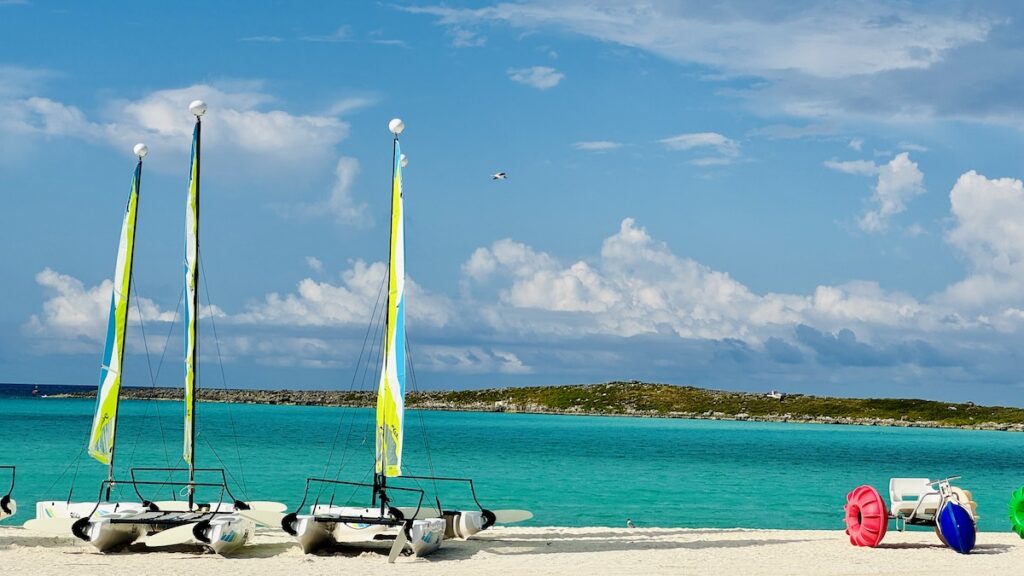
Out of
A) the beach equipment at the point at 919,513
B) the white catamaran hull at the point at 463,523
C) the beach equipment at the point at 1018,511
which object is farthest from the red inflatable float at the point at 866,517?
the white catamaran hull at the point at 463,523

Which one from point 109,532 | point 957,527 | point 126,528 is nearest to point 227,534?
point 126,528

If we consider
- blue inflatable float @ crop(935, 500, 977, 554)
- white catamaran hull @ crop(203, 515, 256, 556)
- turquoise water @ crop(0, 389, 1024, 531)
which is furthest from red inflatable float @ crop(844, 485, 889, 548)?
white catamaran hull @ crop(203, 515, 256, 556)

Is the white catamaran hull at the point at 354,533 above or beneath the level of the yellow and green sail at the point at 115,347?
beneath

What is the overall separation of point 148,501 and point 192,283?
5.01 m

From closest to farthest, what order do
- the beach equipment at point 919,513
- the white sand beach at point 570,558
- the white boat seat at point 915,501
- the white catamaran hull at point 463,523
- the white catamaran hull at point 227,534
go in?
the white sand beach at point 570,558, the white catamaran hull at point 227,534, the beach equipment at point 919,513, the white catamaran hull at point 463,523, the white boat seat at point 915,501

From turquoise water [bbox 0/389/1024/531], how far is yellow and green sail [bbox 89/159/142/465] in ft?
32.8

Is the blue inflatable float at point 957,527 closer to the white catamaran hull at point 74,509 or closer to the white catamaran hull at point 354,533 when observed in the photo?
the white catamaran hull at point 354,533

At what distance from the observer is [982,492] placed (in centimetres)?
5316

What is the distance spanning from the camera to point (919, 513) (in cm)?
2602

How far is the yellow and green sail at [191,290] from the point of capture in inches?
987

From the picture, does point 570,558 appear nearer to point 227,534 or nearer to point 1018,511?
point 227,534

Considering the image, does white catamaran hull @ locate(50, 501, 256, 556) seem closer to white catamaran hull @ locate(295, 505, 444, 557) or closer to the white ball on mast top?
white catamaran hull @ locate(295, 505, 444, 557)

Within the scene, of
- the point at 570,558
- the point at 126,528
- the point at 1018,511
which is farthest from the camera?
the point at 1018,511

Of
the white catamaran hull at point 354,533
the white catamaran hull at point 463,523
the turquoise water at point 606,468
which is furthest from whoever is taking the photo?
the turquoise water at point 606,468
